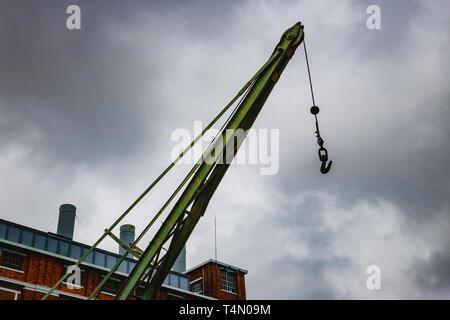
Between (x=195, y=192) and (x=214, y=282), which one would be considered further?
(x=214, y=282)

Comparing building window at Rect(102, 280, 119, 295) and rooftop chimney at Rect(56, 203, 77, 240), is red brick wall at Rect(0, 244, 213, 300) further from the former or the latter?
rooftop chimney at Rect(56, 203, 77, 240)

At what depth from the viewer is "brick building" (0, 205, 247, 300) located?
2449 centimetres

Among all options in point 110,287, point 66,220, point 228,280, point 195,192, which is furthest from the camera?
point 228,280

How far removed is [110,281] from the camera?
27875mm

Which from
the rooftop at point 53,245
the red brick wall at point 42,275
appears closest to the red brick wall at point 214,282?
the rooftop at point 53,245

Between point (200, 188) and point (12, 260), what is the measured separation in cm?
1687

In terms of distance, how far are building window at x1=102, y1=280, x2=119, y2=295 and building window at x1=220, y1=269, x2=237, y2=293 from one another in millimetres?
9061

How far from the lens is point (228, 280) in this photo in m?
35.1

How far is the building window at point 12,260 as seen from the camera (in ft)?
80.6

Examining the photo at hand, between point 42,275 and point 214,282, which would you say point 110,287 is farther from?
point 214,282

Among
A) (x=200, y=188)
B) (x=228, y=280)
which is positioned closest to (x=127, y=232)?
(x=228, y=280)

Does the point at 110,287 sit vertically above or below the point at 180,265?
below
